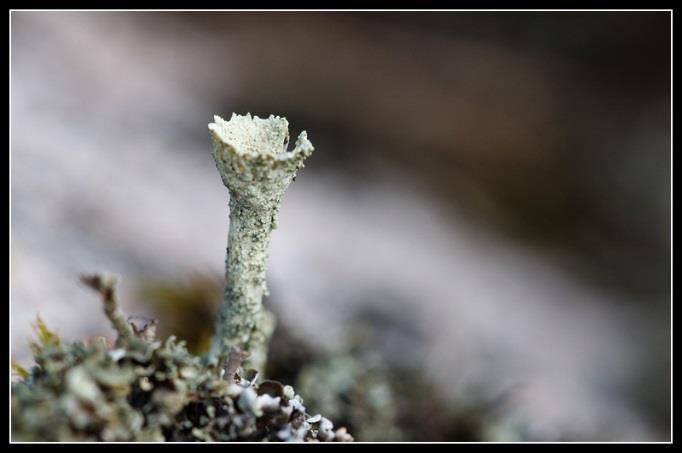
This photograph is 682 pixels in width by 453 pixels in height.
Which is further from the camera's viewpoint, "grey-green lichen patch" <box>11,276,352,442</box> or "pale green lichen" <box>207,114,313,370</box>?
"pale green lichen" <box>207,114,313,370</box>

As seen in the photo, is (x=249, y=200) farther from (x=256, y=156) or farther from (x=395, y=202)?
(x=395, y=202)

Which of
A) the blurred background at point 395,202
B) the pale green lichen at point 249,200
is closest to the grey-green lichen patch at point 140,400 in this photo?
the pale green lichen at point 249,200

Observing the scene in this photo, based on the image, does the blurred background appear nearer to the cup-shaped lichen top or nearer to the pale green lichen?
the pale green lichen

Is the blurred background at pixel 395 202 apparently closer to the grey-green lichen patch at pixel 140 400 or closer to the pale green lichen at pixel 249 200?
the pale green lichen at pixel 249 200

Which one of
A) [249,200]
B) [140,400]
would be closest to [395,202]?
[249,200]

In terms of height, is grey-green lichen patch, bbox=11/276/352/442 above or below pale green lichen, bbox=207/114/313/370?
below

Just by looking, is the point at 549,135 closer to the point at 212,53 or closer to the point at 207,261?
the point at 212,53

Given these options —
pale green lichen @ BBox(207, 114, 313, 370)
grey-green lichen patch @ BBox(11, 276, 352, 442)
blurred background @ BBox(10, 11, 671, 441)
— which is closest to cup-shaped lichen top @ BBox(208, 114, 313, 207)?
pale green lichen @ BBox(207, 114, 313, 370)
